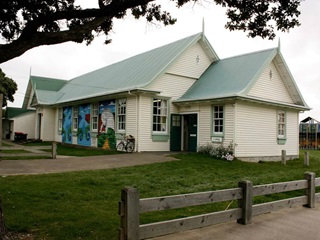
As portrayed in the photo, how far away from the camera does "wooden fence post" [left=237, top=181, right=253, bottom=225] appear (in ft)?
20.2

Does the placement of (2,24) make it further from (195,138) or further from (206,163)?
(195,138)

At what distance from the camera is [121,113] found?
19.2 metres

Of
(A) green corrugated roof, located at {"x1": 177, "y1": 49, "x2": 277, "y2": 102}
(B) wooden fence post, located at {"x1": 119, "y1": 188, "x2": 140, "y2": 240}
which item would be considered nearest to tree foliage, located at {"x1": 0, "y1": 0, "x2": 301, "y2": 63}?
(B) wooden fence post, located at {"x1": 119, "y1": 188, "x2": 140, "y2": 240}

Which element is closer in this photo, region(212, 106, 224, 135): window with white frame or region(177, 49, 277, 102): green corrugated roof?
region(177, 49, 277, 102): green corrugated roof

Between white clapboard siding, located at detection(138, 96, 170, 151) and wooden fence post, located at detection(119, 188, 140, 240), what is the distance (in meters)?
13.2

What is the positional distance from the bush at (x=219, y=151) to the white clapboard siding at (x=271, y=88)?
11.1 ft

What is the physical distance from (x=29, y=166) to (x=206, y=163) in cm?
752

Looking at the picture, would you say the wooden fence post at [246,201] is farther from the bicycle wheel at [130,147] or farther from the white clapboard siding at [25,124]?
the white clapboard siding at [25,124]

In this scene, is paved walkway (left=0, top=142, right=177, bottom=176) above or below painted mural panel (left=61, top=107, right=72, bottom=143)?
below

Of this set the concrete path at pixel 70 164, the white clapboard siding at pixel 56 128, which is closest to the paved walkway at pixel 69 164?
the concrete path at pixel 70 164

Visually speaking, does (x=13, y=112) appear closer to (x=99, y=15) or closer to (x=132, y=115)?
(x=132, y=115)

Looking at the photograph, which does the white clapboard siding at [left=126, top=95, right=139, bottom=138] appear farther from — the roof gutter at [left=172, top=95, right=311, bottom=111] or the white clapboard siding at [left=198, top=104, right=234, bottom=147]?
the white clapboard siding at [left=198, top=104, right=234, bottom=147]

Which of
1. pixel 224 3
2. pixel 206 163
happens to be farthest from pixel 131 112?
pixel 224 3

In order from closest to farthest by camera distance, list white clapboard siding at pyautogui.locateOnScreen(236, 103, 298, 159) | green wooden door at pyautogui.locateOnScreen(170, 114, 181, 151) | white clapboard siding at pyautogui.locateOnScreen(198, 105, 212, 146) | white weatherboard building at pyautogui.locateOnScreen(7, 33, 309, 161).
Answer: white clapboard siding at pyautogui.locateOnScreen(236, 103, 298, 159) → white weatherboard building at pyautogui.locateOnScreen(7, 33, 309, 161) → white clapboard siding at pyautogui.locateOnScreen(198, 105, 212, 146) → green wooden door at pyautogui.locateOnScreen(170, 114, 181, 151)
